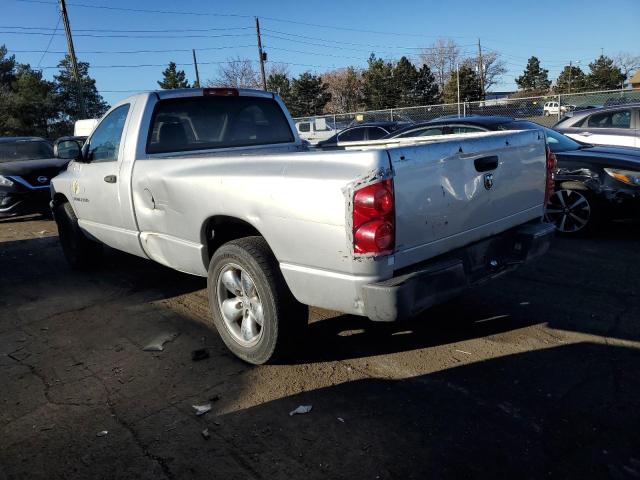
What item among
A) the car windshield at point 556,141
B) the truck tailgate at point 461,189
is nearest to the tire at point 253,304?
the truck tailgate at point 461,189

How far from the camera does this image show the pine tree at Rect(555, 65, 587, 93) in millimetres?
73050

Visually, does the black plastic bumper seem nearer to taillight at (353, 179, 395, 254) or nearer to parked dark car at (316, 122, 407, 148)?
parked dark car at (316, 122, 407, 148)

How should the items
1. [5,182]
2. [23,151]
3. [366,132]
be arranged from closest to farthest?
[5,182] < [23,151] < [366,132]

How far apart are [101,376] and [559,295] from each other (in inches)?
151

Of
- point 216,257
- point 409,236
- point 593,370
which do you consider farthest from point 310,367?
point 593,370

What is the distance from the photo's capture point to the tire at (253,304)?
3.23m

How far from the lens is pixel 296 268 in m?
3.06

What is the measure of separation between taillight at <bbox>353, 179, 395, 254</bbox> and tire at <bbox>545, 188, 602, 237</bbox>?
181 inches

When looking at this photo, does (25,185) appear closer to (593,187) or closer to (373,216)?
(373,216)

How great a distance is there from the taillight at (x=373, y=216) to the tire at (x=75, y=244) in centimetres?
423

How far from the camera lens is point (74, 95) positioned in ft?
159

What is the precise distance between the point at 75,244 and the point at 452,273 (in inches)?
186

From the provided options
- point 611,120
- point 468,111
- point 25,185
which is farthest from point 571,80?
point 25,185

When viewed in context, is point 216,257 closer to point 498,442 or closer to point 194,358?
point 194,358
